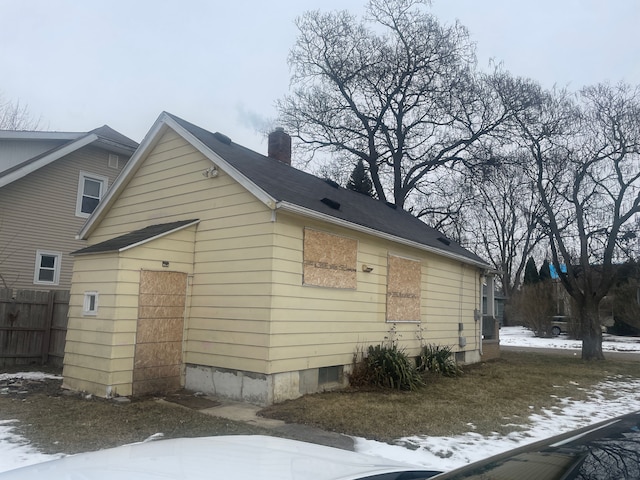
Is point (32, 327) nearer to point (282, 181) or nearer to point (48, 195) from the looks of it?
point (48, 195)

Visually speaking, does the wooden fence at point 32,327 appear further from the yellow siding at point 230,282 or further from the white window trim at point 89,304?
the white window trim at point 89,304

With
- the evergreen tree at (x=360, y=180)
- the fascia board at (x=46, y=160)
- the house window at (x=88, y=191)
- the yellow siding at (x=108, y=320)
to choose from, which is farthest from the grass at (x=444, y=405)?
the evergreen tree at (x=360, y=180)

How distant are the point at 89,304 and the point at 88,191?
9.84 metres

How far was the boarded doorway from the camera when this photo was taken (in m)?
8.12

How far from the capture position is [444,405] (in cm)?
813

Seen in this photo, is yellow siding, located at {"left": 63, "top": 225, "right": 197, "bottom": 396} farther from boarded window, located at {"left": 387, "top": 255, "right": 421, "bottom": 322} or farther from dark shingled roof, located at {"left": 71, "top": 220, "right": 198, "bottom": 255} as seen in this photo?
boarded window, located at {"left": 387, "top": 255, "right": 421, "bottom": 322}

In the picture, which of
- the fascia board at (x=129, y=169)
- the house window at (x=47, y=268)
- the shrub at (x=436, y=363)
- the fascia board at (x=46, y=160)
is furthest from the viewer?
the house window at (x=47, y=268)

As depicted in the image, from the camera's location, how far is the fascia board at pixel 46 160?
47.1 ft

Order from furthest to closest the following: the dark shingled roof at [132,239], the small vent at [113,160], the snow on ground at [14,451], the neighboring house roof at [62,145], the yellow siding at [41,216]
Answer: the small vent at [113,160], the yellow siding at [41,216], the neighboring house roof at [62,145], the dark shingled roof at [132,239], the snow on ground at [14,451]

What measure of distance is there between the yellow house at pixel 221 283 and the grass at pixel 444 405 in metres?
0.78

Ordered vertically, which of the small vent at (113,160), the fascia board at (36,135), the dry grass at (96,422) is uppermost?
the fascia board at (36,135)

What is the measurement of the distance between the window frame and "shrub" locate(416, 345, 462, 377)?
6975 millimetres

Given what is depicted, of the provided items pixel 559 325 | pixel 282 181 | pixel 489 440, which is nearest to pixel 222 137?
pixel 282 181

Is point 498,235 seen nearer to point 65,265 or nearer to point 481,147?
point 481,147
